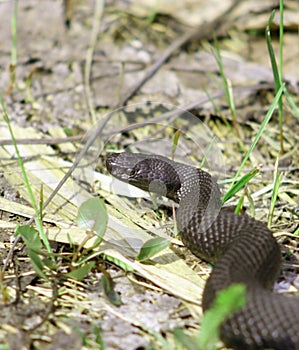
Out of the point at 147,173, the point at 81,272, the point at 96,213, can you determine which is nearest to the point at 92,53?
the point at 147,173

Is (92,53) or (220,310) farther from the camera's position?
(92,53)

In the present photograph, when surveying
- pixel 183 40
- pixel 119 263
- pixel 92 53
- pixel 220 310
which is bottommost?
pixel 119 263

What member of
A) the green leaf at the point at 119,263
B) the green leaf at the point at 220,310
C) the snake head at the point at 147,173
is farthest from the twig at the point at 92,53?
the green leaf at the point at 220,310

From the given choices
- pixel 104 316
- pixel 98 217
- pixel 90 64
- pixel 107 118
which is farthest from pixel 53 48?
pixel 104 316

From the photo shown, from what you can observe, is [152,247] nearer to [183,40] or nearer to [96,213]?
[96,213]

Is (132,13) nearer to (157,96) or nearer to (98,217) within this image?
(157,96)

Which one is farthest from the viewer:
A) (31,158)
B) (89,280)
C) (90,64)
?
(90,64)

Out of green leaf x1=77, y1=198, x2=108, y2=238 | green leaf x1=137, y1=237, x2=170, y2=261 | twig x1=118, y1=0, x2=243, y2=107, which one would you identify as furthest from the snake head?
twig x1=118, y1=0, x2=243, y2=107

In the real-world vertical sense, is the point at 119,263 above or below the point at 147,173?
below
